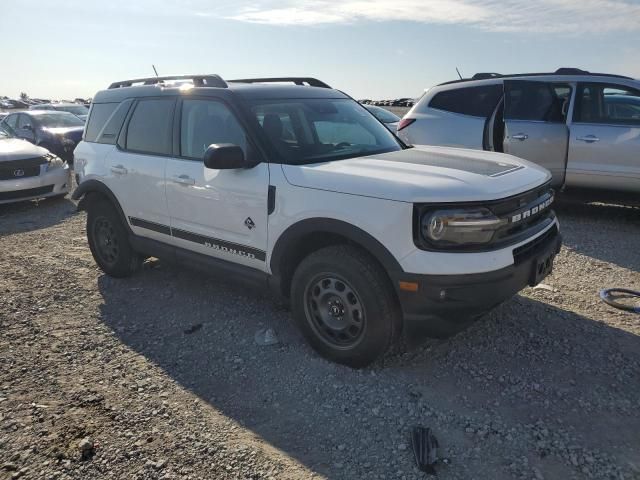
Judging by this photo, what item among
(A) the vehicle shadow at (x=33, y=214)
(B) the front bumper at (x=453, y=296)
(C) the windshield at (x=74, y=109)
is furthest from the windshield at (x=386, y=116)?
(C) the windshield at (x=74, y=109)

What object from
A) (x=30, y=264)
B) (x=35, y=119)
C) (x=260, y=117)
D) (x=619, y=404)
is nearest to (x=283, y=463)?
(x=619, y=404)

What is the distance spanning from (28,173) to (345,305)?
24.9ft

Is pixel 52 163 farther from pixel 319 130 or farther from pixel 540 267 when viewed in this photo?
pixel 540 267

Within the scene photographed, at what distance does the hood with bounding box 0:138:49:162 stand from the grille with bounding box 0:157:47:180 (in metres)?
0.07

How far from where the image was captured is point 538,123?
6.77 m

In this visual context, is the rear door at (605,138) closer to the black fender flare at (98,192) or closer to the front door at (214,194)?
the front door at (214,194)

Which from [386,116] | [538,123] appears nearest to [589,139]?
[538,123]

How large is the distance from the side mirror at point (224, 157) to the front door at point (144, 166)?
3.26 ft

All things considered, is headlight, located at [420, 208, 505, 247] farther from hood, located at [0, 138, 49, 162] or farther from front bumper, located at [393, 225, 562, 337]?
hood, located at [0, 138, 49, 162]

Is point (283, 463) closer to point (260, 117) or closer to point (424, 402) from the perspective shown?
point (424, 402)

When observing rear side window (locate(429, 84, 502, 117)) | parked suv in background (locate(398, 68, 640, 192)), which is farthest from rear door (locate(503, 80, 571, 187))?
rear side window (locate(429, 84, 502, 117))

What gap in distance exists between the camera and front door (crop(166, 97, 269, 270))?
12.0 ft

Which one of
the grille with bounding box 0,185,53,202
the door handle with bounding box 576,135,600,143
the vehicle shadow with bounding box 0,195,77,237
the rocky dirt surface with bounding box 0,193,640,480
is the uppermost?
the door handle with bounding box 576,135,600,143

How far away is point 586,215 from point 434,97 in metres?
2.69
